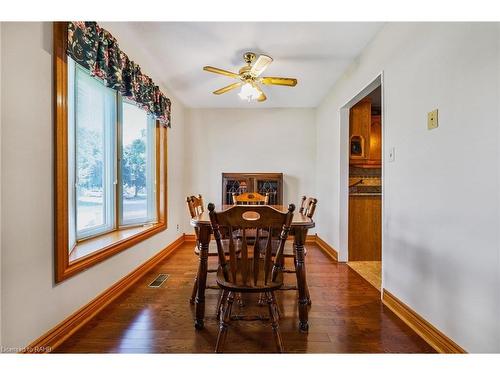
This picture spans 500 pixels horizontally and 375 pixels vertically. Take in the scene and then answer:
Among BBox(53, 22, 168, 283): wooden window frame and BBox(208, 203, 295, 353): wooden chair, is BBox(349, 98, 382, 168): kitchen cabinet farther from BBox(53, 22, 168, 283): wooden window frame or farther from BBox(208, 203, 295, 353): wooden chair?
BBox(53, 22, 168, 283): wooden window frame

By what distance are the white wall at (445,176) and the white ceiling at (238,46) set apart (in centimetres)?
38

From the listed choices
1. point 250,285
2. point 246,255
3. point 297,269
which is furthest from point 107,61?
point 297,269

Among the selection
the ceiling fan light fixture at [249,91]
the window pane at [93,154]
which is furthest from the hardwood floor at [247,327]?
the ceiling fan light fixture at [249,91]

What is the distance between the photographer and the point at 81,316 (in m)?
1.68

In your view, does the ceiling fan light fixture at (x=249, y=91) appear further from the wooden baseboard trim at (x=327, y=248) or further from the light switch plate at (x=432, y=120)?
the wooden baseboard trim at (x=327, y=248)

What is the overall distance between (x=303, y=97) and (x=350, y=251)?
2.43 metres

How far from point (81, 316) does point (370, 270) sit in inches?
113

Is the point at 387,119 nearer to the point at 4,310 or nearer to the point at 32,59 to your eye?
the point at 32,59

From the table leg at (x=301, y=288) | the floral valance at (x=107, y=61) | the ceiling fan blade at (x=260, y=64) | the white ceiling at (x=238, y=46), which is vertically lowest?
the table leg at (x=301, y=288)

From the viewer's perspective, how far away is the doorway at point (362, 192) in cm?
320

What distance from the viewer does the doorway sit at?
3.20 metres

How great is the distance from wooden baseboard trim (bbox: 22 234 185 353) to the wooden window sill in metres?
0.29

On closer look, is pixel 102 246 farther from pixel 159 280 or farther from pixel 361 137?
pixel 361 137

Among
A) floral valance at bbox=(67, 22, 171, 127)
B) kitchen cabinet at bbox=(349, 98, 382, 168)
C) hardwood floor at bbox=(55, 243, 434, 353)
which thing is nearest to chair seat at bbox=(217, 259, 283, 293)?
hardwood floor at bbox=(55, 243, 434, 353)
